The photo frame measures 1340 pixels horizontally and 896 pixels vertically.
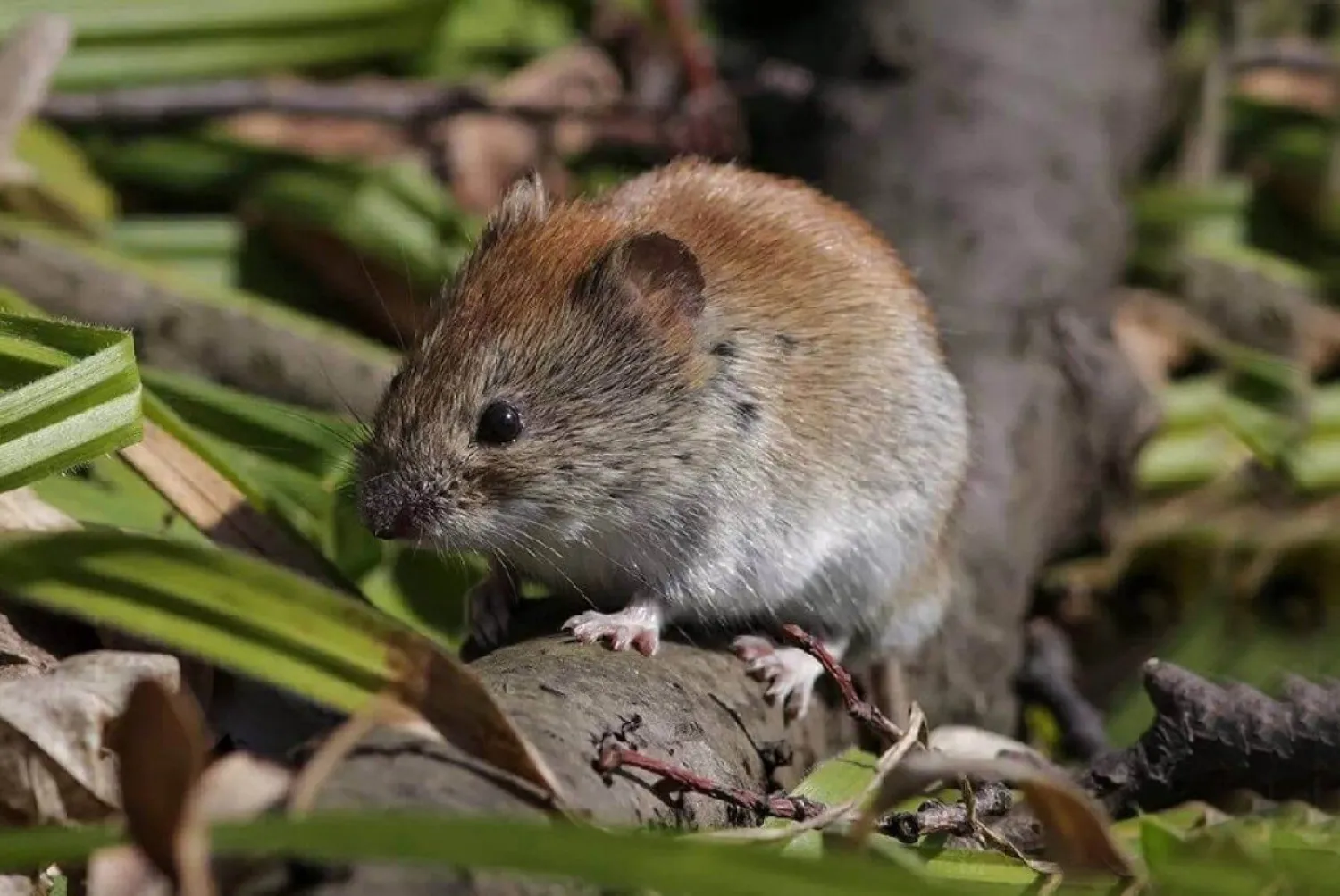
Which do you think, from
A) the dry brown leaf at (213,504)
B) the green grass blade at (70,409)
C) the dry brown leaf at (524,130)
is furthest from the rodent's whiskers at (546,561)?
the dry brown leaf at (524,130)

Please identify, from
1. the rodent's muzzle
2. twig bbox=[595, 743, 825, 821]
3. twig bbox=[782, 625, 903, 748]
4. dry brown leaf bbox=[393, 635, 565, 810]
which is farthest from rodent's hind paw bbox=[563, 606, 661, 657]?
dry brown leaf bbox=[393, 635, 565, 810]

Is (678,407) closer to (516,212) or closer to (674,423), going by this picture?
(674,423)

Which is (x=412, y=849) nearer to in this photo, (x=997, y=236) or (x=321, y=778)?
(x=321, y=778)

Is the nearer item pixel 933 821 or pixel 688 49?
pixel 933 821

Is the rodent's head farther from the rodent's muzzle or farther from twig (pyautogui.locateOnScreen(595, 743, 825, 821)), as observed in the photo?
twig (pyautogui.locateOnScreen(595, 743, 825, 821))

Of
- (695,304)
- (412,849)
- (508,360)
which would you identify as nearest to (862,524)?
(695,304)

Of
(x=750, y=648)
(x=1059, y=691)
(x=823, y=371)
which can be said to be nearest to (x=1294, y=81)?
(x=1059, y=691)
